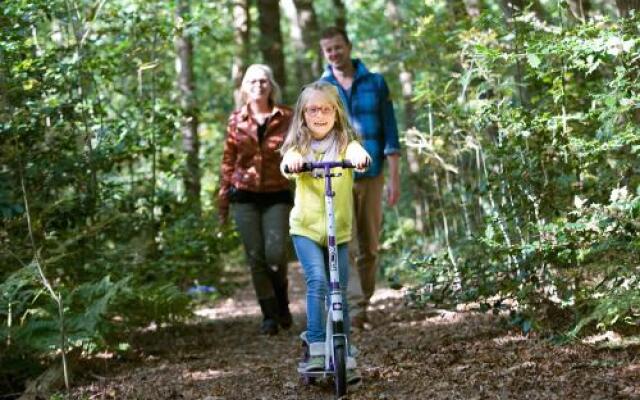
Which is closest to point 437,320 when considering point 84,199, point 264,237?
point 264,237

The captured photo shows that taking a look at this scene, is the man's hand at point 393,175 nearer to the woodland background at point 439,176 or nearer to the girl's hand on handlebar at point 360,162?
the woodland background at point 439,176

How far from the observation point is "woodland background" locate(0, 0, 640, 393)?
507cm

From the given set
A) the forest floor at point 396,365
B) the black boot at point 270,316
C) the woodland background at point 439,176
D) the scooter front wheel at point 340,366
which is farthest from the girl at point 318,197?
the black boot at point 270,316

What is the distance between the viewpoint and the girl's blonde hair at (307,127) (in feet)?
17.3

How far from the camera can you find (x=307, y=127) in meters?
5.32

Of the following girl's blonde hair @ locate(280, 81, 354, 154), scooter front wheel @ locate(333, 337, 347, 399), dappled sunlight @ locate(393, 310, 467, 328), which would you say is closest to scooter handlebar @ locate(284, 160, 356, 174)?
girl's blonde hair @ locate(280, 81, 354, 154)

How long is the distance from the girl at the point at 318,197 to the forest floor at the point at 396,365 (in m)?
Result: 0.51

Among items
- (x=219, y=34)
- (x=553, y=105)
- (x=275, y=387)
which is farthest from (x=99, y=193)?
(x=219, y=34)

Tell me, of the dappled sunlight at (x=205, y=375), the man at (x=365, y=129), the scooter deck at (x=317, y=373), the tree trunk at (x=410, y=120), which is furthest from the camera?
the tree trunk at (x=410, y=120)

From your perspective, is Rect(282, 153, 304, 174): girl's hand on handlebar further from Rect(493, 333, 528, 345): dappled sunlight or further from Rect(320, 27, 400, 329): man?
Rect(320, 27, 400, 329): man

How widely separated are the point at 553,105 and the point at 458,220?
12.4ft

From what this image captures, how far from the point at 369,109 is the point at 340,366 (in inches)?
123

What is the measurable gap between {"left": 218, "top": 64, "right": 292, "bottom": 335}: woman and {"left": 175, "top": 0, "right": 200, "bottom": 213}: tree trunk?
1.06 meters

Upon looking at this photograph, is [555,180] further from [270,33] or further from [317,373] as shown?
[270,33]
